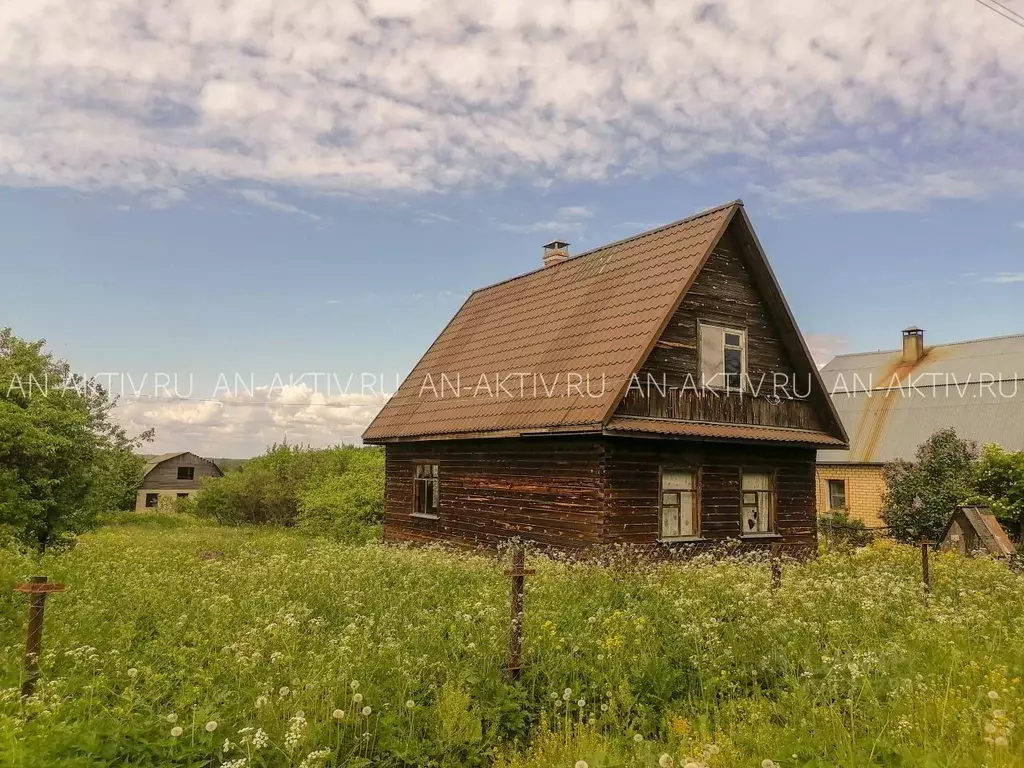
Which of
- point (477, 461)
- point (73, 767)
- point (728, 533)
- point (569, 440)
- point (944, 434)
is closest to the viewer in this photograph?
point (73, 767)

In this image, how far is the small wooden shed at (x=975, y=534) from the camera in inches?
621

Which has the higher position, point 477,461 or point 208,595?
point 477,461

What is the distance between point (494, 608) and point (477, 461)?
9.10m

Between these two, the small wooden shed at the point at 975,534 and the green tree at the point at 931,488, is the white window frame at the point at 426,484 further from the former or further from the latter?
the green tree at the point at 931,488

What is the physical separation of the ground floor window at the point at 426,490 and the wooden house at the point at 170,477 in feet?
169

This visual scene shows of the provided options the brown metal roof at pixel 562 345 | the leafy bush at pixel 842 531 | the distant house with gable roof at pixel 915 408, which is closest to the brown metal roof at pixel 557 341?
the brown metal roof at pixel 562 345

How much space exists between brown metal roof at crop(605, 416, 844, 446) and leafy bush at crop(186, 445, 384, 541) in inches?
507

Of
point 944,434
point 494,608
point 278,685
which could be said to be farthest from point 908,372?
point 278,685

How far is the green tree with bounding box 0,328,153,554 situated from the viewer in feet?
46.5

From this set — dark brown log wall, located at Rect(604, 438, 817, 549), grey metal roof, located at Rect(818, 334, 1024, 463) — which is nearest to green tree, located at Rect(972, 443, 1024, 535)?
grey metal roof, located at Rect(818, 334, 1024, 463)

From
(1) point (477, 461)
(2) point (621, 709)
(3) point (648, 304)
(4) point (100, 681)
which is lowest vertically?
(2) point (621, 709)

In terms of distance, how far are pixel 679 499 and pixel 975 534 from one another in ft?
24.7

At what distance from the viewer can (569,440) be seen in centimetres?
1433

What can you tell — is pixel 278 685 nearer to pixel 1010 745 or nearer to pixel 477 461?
pixel 1010 745
